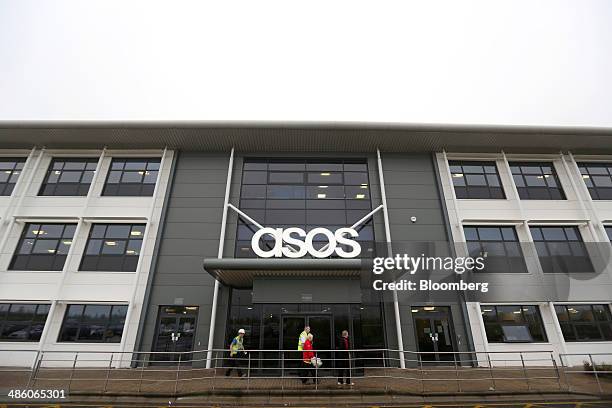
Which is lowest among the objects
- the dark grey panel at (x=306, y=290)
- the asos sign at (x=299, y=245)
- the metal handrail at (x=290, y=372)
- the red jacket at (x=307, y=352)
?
the metal handrail at (x=290, y=372)

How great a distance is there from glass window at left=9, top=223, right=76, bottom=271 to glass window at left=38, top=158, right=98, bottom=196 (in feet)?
6.16

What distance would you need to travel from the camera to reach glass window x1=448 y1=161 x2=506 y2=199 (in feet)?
55.9

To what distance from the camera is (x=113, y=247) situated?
609 inches

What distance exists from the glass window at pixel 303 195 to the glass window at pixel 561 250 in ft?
27.9

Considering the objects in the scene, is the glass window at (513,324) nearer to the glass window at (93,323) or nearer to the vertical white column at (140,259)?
the vertical white column at (140,259)

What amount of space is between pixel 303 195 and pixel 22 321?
14.1 metres

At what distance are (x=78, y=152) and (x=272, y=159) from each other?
10.8m

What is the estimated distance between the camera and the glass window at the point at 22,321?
1386 cm

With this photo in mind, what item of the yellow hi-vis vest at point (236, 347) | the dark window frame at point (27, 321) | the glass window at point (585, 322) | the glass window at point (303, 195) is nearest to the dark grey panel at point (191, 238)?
the glass window at point (303, 195)

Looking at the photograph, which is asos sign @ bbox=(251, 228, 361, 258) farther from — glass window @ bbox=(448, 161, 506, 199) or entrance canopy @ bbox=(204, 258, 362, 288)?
glass window @ bbox=(448, 161, 506, 199)

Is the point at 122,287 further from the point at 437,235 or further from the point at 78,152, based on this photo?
the point at 437,235

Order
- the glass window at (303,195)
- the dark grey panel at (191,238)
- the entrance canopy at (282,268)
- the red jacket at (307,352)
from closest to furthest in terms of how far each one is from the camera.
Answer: the red jacket at (307,352), the entrance canopy at (282,268), the dark grey panel at (191,238), the glass window at (303,195)

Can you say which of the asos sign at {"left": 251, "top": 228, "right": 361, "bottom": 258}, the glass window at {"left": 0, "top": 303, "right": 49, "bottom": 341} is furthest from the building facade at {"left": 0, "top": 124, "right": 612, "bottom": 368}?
the asos sign at {"left": 251, "top": 228, "right": 361, "bottom": 258}

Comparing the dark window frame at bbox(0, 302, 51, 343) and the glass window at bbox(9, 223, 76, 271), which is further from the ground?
the glass window at bbox(9, 223, 76, 271)
